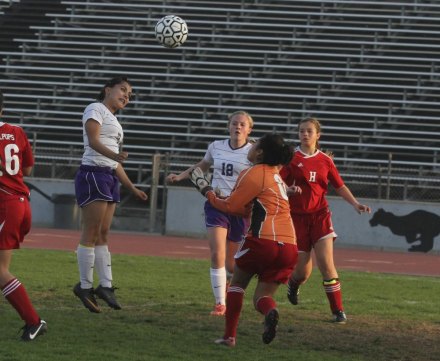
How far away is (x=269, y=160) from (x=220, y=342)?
1.44 metres

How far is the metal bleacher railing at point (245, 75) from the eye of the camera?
27172 mm

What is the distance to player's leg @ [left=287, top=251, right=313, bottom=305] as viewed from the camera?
10.6 meters

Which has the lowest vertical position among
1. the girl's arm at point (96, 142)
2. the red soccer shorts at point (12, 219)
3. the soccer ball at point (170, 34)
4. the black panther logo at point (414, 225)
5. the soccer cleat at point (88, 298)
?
the black panther logo at point (414, 225)

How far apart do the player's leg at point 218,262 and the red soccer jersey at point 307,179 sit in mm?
740

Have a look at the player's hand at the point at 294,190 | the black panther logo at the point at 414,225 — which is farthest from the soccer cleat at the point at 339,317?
the black panther logo at the point at 414,225

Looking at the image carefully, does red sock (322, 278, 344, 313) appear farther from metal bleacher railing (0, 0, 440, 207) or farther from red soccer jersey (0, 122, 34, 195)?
metal bleacher railing (0, 0, 440, 207)

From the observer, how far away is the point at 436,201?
2334 cm

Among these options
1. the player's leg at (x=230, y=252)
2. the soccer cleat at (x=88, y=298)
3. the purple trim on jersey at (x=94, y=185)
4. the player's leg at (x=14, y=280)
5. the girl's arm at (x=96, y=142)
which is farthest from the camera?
the player's leg at (x=230, y=252)

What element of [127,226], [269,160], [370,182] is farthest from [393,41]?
[269,160]

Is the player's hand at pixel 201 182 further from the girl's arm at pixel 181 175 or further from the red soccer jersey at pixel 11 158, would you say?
the red soccer jersey at pixel 11 158

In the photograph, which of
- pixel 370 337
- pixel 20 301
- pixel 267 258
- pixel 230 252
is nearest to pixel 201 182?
pixel 267 258

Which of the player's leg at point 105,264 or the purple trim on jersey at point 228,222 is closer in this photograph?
the player's leg at point 105,264

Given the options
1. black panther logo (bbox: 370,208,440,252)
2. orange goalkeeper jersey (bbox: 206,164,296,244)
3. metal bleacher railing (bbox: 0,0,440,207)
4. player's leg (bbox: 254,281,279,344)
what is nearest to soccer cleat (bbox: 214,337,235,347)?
player's leg (bbox: 254,281,279,344)

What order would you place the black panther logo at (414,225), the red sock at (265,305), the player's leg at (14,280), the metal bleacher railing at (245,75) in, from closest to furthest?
the red sock at (265,305) → the player's leg at (14,280) → the black panther logo at (414,225) → the metal bleacher railing at (245,75)
